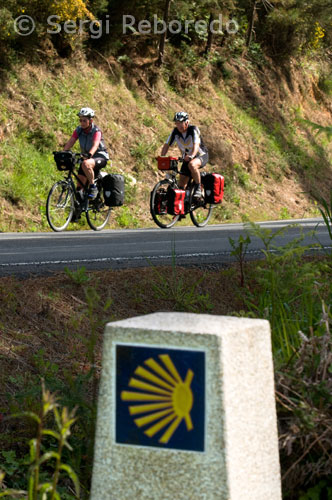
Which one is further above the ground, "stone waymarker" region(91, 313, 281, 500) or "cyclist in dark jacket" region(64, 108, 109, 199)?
"cyclist in dark jacket" region(64, 108, 109, 199)

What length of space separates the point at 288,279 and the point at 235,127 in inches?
943

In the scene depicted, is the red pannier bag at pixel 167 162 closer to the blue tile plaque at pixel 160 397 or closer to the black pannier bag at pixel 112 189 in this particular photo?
the black pannier bag at pixel 112 189

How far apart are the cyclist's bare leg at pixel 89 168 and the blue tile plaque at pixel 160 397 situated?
10.6m

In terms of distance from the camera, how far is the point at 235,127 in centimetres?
2847

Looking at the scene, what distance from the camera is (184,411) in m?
2.70

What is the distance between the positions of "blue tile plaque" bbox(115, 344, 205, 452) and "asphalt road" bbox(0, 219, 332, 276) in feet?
9.62

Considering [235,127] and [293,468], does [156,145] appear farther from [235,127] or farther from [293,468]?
[293,468]

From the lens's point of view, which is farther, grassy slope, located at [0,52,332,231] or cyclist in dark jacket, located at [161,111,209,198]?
grassy slope, located at [0,52,332,231]

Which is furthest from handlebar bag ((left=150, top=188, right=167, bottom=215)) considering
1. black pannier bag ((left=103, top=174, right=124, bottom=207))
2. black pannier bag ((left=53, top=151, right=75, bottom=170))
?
black pannier bag ((left=53, top=151, right=75, bottom=170))

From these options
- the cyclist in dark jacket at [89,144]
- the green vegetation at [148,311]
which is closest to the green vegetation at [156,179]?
the green vegetation at [148,311]

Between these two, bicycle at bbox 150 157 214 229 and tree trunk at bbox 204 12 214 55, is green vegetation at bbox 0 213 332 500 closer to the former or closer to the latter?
bicycle at bbox 150 157 214 229

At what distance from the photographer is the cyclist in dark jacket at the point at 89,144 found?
12.9 metres

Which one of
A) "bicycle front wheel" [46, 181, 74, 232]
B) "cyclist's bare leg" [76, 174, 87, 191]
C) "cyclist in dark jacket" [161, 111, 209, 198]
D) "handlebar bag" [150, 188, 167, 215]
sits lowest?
"bicycle front wheel" [46, 181, 74, 232]

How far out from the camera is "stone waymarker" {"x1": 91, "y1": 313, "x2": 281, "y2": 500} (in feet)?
8.66
